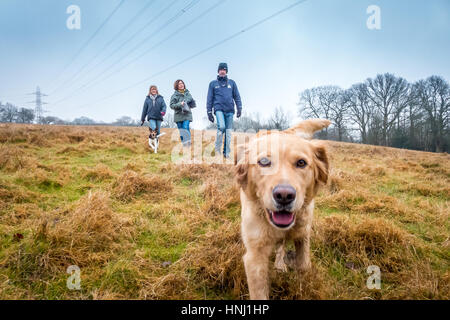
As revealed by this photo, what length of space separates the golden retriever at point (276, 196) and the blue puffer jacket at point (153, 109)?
7.03 meters

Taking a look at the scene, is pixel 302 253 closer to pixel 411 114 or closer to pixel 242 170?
pixel 242 170

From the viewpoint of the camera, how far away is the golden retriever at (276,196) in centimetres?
164

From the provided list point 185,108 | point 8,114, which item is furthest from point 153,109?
point 8,114

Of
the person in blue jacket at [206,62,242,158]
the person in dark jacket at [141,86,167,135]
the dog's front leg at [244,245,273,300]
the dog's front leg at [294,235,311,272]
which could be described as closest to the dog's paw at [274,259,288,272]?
the dog's front leg at [294,235,311,272]

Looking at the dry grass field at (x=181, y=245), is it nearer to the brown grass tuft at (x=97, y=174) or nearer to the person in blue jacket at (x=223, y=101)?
the brown grass tuft at (x=97, y=174)

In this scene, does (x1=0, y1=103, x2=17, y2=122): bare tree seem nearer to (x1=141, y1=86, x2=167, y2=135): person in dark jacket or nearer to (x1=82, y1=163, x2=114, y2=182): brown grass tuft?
(x1=141, y1=86, x2=167, y2=135): person in dark jacket

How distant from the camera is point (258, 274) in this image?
1.65 meters

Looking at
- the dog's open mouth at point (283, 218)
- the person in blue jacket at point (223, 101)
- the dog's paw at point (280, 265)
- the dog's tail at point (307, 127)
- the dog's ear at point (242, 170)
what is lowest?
the dog's paw at point (280, 265)

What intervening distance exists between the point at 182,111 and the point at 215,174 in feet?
11.3

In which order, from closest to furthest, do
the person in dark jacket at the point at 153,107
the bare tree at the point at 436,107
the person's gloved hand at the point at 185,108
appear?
the person's gloved hand at the point at 185,108, the person in dark jacket at the point at 153,107, the bare tree at the point at 436,107

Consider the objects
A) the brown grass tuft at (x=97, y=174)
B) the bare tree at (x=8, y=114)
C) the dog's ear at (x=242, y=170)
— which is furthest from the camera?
the bare tree at (x=8, y=114)

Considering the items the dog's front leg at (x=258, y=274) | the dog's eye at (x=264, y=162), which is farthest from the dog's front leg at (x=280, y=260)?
the dog's eye at (x=264, y=162)
